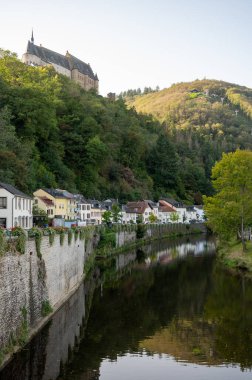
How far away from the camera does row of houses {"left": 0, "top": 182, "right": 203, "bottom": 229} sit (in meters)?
43.7

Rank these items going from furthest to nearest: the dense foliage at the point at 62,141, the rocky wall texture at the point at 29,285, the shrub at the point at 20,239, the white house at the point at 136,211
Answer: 1. the white house at the point at 136,211
2. the dense foliage at the point at 62,141
3. the shrub at the point at 20,239
4. the rocky wall texture at the point at 29,285

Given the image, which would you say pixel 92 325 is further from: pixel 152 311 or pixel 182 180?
pixel 182 180

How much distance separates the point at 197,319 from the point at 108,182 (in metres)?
71.4

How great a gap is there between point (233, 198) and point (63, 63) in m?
104

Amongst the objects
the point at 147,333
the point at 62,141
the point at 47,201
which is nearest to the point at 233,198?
the point at 47,201

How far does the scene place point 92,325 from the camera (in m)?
27.7

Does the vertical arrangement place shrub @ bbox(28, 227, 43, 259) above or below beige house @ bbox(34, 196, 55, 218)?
below

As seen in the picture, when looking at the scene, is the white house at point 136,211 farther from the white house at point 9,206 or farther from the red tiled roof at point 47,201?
the white house at point 9,206

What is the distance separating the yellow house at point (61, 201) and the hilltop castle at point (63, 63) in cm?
6785

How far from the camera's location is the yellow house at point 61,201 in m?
66.5

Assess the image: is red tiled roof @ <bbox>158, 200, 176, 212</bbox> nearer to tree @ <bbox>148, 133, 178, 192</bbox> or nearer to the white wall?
tree @ <bbox>148, 133, 178, 192</bbox>

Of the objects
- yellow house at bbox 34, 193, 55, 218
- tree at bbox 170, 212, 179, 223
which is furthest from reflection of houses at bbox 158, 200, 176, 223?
yellow house at bbox 34, 193, 55, 218

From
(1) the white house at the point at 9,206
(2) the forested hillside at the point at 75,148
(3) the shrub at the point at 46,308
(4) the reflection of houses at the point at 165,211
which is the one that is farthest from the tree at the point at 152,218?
(3) the shrub at the point at 46,308

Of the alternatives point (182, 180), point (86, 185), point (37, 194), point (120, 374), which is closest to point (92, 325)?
point (120, 374)
